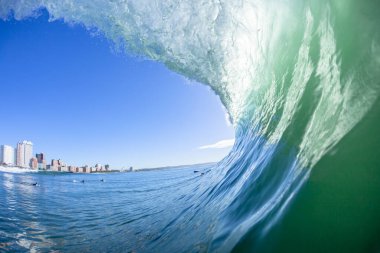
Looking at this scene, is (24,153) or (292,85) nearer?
(292,85)

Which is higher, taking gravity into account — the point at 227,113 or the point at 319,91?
the point at 227,113

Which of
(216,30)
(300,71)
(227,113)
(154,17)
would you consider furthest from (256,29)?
(227,113)

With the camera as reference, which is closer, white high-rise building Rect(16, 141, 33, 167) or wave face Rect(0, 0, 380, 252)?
wave face Rect(0, 0, 380, 252)

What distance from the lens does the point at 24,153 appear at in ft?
494

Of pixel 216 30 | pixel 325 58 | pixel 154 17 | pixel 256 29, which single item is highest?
pixel 154 17

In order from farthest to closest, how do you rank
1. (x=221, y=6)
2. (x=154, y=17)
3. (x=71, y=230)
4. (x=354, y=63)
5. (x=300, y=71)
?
(x=154, y=17)
(x=221, y=6)
(x=71, y=230)
(x=300, y=71)
(x=354, y=63)

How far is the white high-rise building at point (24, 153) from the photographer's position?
144 m

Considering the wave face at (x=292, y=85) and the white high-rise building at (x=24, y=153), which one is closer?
the wave face at (x=292, y=85)

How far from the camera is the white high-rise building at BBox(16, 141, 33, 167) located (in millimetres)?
143500

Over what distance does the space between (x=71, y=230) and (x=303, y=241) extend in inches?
246

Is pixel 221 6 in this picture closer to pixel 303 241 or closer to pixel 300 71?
pixel 300 71

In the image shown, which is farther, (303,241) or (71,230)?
(71,230)

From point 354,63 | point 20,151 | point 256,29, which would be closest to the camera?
point 354,63

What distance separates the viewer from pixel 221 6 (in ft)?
30.4
